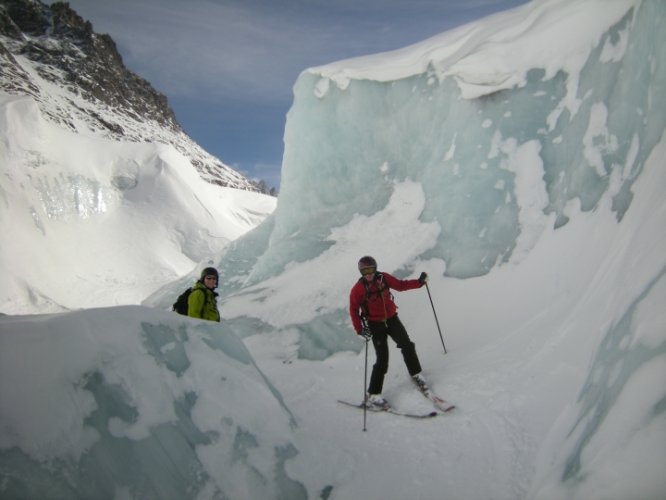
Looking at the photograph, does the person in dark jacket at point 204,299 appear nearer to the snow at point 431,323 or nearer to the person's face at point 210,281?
the person's face at point 210,281

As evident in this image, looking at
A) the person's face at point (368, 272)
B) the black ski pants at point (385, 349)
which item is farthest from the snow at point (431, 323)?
the person's face at point (368, 272)

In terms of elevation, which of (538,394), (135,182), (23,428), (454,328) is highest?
(135,182)

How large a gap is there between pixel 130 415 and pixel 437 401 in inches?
117

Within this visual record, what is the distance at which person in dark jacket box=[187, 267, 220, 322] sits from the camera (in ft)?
16.0

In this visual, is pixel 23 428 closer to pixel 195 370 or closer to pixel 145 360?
pixel 145 360

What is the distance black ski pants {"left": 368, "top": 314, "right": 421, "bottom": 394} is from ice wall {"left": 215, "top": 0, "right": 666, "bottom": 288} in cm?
273

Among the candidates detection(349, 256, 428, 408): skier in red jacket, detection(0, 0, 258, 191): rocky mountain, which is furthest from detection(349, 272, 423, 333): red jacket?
detection(0, 0, 258, 191): rocky mountain

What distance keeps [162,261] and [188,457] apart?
22.8 m

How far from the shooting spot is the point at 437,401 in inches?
169

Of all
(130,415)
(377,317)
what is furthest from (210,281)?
(130,415)

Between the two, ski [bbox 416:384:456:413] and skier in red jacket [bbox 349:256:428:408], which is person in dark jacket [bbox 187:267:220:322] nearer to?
skier in red jacket [bbox 349:256:428:408]

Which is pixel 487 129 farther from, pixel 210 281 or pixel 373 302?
pixel 210 281

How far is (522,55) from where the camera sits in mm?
7652

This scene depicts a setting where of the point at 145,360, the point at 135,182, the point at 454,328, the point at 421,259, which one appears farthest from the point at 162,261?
the point at 145,360
